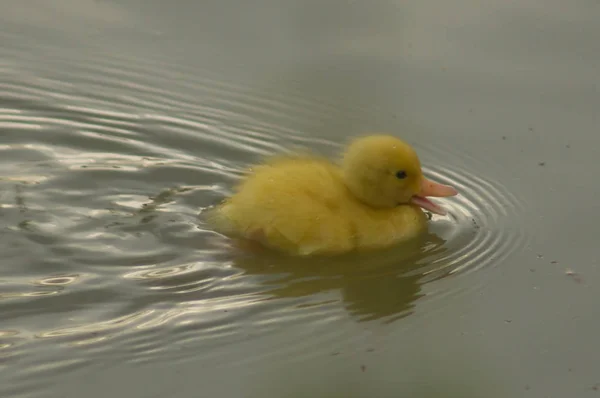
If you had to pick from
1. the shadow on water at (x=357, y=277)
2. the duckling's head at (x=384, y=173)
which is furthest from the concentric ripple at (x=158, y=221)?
the duckling's head at (x=384, y=173)

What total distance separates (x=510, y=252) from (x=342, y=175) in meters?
0.72

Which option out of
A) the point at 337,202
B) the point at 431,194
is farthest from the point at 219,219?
the point at 431,194

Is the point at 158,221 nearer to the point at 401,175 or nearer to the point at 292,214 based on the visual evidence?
the point at 292,214

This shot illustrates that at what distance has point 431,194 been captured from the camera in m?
4.38

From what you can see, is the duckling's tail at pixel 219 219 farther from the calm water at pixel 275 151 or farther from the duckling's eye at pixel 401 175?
the duckling's eye at pixel 401 175

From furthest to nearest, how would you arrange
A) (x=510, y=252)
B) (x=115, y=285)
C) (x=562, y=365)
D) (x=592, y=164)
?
(x=592, y=164) < (x=510, y=252) < (x=115, y=285) < (x=562, y=365)

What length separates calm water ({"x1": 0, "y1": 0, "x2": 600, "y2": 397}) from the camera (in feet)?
11.0

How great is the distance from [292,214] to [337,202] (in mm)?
221

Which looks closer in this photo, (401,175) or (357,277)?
(357,277)

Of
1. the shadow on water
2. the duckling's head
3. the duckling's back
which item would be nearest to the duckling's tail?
the duckling's back

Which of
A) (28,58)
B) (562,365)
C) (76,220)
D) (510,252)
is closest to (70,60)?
(28,58)

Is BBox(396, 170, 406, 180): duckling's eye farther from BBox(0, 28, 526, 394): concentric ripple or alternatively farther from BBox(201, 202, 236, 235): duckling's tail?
BBox(201, 202, 236, 235): duckling's tail

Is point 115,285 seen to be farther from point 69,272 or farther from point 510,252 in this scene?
point 510,252

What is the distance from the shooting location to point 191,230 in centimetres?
423
